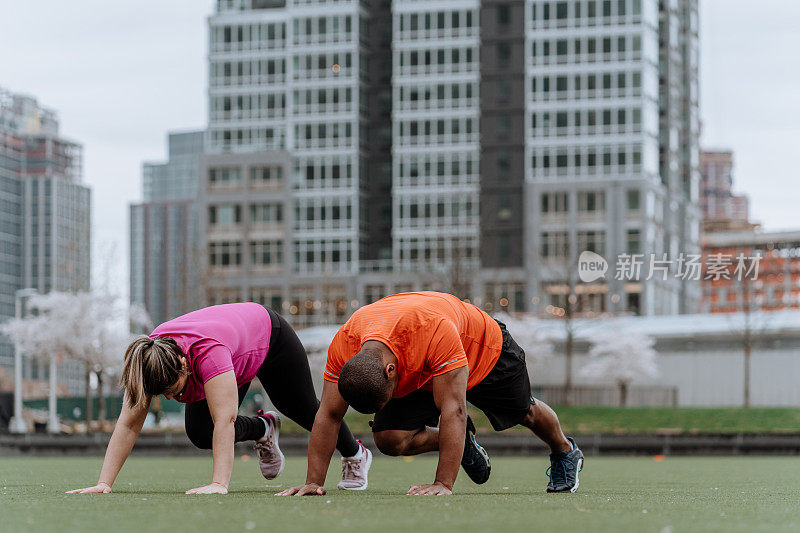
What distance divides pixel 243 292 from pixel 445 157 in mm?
16724

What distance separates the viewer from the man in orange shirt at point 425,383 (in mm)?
6730

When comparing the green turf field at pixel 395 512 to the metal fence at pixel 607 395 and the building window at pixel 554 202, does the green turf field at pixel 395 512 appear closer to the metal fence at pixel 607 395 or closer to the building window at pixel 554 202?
the metal fence at pixel 607 395

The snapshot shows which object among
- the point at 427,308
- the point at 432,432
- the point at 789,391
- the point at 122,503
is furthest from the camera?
the point at 789,391

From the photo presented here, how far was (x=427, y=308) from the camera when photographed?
7.09 meters

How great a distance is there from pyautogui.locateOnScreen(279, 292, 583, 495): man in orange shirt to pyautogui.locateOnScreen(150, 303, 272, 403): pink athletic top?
0.64 metres

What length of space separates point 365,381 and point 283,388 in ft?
5.80

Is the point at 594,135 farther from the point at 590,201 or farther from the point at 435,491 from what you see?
the point at 435,491

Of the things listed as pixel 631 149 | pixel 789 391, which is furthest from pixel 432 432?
pixel 631 149

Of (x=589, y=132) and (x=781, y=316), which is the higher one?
(x=589, y=132)

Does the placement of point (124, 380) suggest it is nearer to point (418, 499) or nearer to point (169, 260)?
point (418, 499)

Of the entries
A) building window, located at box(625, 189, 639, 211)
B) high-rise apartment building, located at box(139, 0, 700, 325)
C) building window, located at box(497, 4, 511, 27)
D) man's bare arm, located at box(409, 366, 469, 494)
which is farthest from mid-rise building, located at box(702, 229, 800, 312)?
man's bare arm, located at box(409, 366, 469, 494)

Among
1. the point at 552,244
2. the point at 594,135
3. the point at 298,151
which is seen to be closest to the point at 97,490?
the point at 552,244

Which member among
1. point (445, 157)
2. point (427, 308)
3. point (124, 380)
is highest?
point (445, 157)

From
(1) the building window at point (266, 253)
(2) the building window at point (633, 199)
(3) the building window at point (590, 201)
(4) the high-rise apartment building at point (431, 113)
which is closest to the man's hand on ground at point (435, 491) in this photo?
(2) the building window at point (633, 199)
